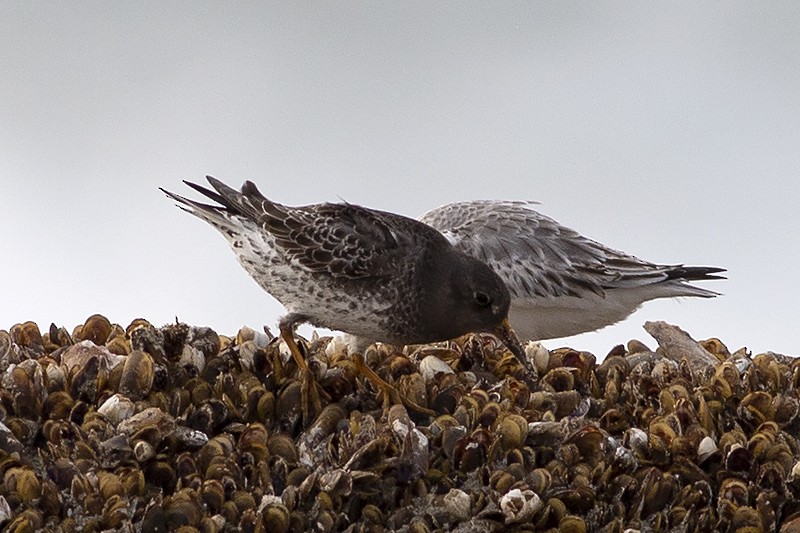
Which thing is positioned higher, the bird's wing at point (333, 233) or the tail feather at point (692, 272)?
the bird's wing at point (333, 233)

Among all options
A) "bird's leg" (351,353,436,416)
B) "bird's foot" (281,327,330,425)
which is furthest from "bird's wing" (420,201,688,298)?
"bird's foot" (281,327,330,425)

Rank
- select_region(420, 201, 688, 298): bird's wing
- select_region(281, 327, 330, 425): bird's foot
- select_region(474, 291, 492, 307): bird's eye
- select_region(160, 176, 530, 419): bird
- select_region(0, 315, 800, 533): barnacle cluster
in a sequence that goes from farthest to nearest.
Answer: select_region(420, 201, 688, 298): bird's wing → select_region(474, 291, 492, 307): bird's eye → select_region(160, 176, 530, 419): bird → select_region(281, 327, 330, 425): bird's foot → select_region(0, 315, 800, 533): barnacle cluster

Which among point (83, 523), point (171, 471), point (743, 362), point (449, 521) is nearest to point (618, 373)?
point (743, 362)

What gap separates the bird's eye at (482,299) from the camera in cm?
728

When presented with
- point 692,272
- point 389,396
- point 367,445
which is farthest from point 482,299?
point 692,272

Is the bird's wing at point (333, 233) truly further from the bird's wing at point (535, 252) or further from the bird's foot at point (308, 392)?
the bird's wing at point (535, 252)

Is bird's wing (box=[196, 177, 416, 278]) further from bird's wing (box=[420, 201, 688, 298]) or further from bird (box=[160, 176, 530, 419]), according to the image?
bird's wing (box=[420, 201, 688, 298])

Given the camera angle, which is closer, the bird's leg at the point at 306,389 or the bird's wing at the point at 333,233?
the bird's leg at the point at 306,389

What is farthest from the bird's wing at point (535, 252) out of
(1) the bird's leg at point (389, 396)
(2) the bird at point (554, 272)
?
(1) the bird's leg at point (389, 396)

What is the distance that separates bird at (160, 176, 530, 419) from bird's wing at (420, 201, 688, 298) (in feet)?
6.88

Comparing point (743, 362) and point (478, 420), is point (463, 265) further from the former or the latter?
point (743, 362)

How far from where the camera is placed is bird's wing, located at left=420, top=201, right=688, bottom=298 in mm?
9578

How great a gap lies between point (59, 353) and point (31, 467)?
1239mm

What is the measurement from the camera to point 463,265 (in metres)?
7.37
